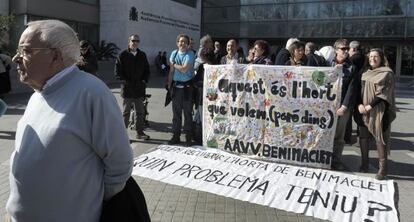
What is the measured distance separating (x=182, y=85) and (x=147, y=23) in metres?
27.7

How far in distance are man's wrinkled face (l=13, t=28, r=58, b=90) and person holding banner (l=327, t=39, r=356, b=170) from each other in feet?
16.3

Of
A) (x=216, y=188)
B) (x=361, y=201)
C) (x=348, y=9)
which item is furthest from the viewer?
(x=348, y=9)

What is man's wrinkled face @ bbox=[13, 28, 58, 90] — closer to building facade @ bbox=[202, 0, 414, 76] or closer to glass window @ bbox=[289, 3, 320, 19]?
building facade @ bbox=[202, 0, 414, 76]

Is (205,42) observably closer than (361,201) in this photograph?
No

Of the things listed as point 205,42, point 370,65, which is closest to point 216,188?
point 370,65

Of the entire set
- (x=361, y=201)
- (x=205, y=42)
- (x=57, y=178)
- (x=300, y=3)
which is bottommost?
(x=361, y=201)

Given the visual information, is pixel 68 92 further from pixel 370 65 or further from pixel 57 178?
pixel 370 65

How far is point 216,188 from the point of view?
5656 millimetres

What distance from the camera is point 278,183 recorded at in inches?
230

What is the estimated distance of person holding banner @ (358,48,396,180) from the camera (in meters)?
6.09

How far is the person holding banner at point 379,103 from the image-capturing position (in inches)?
240

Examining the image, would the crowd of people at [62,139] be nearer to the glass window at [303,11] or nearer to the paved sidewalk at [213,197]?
the paved sidewalk at [213,197]

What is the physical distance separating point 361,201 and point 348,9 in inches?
1325

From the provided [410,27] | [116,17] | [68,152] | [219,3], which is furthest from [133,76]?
[219,3]
